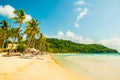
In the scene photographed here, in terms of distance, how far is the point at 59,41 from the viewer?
149m

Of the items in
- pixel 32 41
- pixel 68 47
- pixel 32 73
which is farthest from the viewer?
pixel 68 47

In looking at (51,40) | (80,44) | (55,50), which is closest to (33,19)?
(55,50)

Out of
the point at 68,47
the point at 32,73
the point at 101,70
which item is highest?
the point at 68,47

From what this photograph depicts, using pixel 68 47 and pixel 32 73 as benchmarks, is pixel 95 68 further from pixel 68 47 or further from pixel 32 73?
pixel 68 47

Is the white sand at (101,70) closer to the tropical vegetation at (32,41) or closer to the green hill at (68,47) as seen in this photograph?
the tropical vegetation at (32,41)

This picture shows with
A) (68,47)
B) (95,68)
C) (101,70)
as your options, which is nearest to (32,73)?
(101,70)

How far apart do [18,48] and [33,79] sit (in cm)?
4948

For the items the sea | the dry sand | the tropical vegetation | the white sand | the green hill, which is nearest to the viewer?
the dry sand

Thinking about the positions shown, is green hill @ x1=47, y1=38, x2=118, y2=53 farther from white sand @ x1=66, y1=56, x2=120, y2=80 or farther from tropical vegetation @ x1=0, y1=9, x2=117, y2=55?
white sand @ x1=66, y1=56, x2=120, y2=80

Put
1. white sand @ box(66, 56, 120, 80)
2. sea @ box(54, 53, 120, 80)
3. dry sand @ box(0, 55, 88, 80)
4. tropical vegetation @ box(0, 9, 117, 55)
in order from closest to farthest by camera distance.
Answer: dry sand @ box(0, 55, 88, 80) → white sand @ box(66, 56, 120, 80) → sea @ box(54, 53, 120, 80) → tropical vegetation @ box(0, 9, 117, 55)

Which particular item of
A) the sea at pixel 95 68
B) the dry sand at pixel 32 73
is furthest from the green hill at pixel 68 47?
the dry sand at pixel 32 73

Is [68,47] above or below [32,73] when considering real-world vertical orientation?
above

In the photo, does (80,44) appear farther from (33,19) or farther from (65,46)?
(33,19)

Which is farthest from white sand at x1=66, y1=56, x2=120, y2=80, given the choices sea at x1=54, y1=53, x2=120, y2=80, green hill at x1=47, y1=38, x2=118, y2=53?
green hill at x1=47, y1=38, x2=118, y2=53
